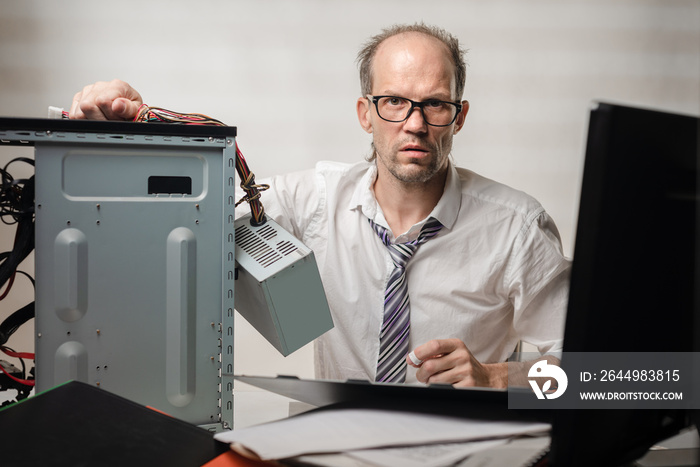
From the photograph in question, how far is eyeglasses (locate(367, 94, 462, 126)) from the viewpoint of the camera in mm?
1335

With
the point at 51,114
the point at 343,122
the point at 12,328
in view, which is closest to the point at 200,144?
the point at 51,114

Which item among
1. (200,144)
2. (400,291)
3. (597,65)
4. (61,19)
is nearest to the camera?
(200,144)

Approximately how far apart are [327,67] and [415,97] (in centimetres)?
104

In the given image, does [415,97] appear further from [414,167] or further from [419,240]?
[419,240]

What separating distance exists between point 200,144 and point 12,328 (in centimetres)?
41

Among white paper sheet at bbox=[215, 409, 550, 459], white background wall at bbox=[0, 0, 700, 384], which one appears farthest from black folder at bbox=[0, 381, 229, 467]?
white background wall at bbox=[0, 0, 700, 384]

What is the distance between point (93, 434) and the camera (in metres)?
0.55

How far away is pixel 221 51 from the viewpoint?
2.26 m

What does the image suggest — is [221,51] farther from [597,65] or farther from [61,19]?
[597,65]

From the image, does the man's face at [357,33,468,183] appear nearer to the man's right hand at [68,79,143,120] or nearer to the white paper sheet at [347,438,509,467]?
the man's right hand at [68,79,143,120]

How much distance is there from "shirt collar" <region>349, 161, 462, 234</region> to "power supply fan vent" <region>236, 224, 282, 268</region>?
1.75 ft

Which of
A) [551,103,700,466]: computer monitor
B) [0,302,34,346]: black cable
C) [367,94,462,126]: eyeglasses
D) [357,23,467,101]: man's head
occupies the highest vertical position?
[357,23,467,101]: man's head

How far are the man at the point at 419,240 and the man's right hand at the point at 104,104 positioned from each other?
52 centimetres

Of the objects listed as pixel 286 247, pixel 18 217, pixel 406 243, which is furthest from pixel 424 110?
pixel 18 217
